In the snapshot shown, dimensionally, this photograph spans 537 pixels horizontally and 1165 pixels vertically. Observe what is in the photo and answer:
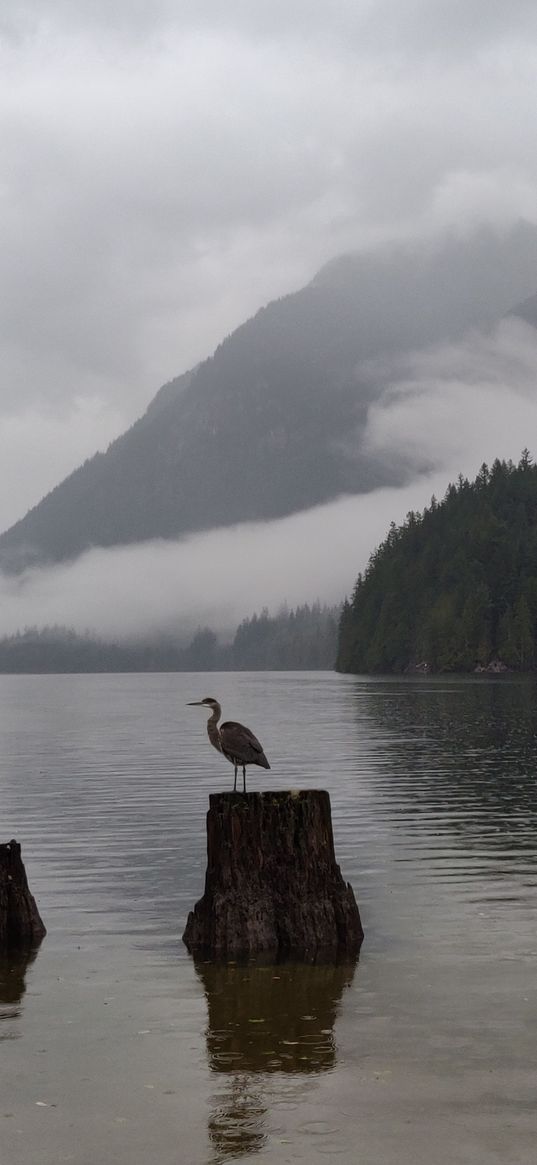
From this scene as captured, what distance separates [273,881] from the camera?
1706cm

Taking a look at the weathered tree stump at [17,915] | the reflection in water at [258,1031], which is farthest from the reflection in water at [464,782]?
the weathered tree stump at [17,915]

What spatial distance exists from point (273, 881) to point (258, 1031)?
346cm

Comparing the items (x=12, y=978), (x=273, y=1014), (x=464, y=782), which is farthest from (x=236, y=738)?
(x=464, y=782)

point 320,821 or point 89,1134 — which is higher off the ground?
point 320,821

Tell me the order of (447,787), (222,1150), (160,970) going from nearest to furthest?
(222,1150), (160,970), (447,787)

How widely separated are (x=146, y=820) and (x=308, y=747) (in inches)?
1110

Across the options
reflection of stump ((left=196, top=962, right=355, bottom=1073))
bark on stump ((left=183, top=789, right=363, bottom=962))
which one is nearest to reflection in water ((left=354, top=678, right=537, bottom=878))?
bark on stump ((left=183, top=789, right=363, bottom=962))

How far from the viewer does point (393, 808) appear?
35.5 m

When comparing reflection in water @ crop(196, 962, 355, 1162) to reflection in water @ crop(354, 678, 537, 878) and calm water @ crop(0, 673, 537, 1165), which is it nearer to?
calm water @ crop(0, 673, 537, 1165)

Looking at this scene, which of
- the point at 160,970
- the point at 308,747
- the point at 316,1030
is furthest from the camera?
the point at 308,747

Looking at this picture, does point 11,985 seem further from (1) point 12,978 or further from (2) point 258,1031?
(2) point 258,1031

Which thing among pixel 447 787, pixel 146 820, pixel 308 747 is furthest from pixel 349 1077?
pixel 308 747

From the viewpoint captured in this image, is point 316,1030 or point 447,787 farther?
point 447,787

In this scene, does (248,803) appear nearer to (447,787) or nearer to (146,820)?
(146,820)
